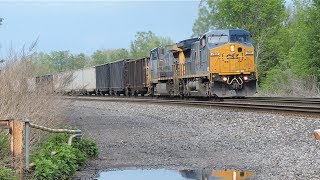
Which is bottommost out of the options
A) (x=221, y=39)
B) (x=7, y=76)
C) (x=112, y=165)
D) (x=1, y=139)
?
(x=112, y=165)

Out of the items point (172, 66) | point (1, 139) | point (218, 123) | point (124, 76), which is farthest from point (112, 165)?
point (124, 76)

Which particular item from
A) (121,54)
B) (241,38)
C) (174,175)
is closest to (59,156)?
(174,175)

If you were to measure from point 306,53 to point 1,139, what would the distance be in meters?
33.0

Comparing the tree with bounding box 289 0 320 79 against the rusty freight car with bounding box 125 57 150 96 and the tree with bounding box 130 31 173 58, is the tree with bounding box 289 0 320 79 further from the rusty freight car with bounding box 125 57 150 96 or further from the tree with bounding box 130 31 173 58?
the tree with bounding box 130 31 173 58

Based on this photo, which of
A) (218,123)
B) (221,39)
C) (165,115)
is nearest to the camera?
(218,123)

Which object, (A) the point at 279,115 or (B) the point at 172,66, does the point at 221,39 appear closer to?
(B) the point at 172,66

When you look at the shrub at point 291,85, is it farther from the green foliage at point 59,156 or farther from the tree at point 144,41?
the tree at point 144,41

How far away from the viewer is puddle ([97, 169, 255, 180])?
770 centimetres

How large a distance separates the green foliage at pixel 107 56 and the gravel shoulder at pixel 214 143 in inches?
4128

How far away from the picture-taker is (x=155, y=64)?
106 feet

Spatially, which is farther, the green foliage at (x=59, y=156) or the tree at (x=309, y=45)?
the tree at (x=309, y=45)

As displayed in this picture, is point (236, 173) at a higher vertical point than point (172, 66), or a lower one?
lower

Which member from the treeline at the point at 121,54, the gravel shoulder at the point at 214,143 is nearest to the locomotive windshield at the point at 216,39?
the gravel shoulder at the point at 214,143

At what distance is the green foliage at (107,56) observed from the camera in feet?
405
